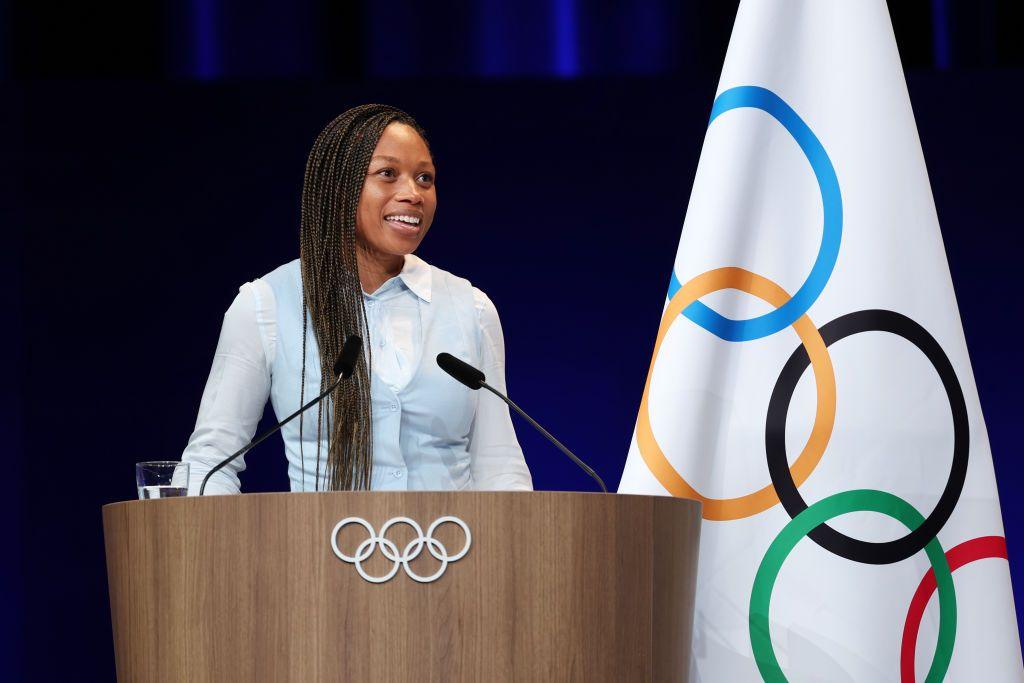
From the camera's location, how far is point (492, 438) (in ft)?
6.43

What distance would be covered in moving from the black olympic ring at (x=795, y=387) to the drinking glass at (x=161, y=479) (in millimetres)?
886

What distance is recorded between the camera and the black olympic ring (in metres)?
1.86

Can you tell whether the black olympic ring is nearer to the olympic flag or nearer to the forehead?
the olympic flag

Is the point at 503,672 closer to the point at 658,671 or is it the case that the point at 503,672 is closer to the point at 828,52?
the point at 658,671

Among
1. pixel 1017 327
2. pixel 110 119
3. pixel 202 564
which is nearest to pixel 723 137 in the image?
pixel 202 564

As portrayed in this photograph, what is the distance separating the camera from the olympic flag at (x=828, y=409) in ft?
6.05

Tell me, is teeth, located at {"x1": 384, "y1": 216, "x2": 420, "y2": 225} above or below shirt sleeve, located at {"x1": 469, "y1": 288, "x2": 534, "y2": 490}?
above

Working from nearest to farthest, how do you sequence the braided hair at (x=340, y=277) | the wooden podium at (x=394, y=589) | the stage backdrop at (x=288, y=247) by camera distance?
1. the wooden podium at (x=394, y=589)
2. the braided hair at (x=340, y=277)
3. the stage backdrop at (x=288, y=247)

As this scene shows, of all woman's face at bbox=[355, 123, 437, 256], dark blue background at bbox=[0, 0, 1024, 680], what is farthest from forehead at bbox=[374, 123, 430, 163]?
dark blue background at bbox=[0, 0, 1024, 680]

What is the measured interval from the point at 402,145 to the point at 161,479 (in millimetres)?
709

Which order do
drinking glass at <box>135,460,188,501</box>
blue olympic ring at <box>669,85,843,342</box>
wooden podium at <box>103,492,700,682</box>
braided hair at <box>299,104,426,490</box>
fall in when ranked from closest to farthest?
wooden podium at <box>103,492,700,682</box>, drinking glass at <box>135,460,188,501</box>, braided hair at <box>299,104,426,490</box>, blue olympic ring at <box>669,85,843,342</box>

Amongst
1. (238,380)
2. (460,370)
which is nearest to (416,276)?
(238,380)

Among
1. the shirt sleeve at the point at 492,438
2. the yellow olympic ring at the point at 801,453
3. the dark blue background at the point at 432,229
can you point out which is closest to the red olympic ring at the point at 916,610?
the yellow olympic ring at the point at 801,453

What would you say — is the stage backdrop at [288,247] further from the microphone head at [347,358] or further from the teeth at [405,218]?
the microphone head at [347,358]
